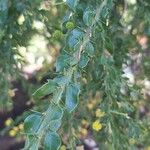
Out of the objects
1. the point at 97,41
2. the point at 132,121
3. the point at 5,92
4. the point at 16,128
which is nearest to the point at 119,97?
the point at 132,121

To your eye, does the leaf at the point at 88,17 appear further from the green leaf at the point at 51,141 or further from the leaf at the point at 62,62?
the green leaf at the point at 51,141

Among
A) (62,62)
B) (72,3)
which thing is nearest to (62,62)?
(62,62)

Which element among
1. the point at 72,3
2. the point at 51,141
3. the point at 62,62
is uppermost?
the point at 72,3

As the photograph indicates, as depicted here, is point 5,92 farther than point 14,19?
Yes

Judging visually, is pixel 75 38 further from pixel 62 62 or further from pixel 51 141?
pixel 51 141

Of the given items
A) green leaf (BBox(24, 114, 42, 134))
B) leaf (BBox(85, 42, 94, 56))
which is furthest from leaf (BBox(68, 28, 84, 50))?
green leaf (BBox(24, 114, 42, 134))

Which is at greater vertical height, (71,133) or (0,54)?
(0,54)

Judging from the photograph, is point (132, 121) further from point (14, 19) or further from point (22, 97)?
point (22, 97)
